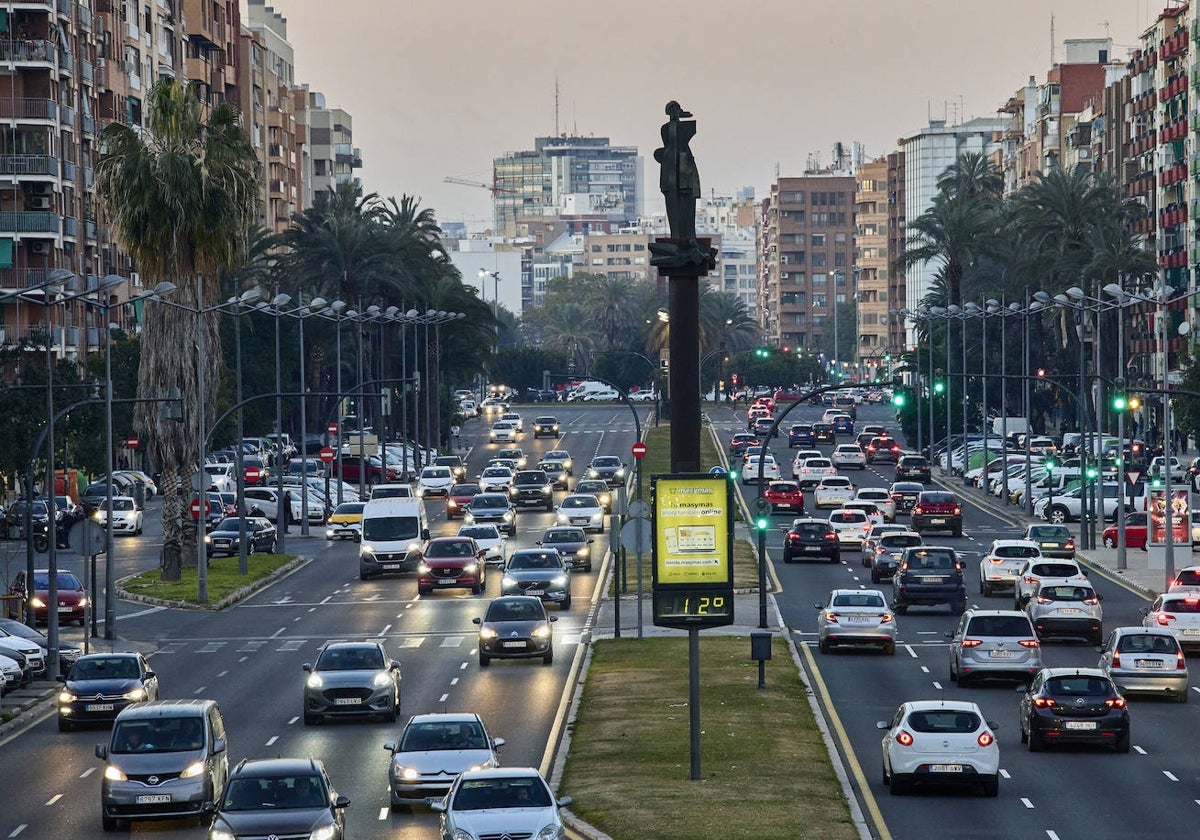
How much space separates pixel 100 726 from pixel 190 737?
10794mm

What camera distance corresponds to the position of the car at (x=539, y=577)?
60156mm

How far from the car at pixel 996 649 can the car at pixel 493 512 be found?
3998 cm

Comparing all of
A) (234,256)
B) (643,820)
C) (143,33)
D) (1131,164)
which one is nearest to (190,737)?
(643,820)

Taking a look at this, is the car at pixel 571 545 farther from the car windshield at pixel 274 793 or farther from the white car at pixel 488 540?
the car windshield at pixel 274 793

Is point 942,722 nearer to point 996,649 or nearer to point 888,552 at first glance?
point 996,649

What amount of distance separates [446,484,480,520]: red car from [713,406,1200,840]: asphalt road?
31.7 m

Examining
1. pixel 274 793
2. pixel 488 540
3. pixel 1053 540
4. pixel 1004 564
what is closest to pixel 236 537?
pixel 488 540

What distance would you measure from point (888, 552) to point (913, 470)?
42716 mm

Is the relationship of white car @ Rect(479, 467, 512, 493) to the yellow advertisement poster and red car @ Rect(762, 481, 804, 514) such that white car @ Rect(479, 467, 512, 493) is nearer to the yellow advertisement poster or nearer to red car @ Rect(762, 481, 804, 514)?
red car @ Rect(762, 481, 804, 514)

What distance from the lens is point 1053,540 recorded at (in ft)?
237

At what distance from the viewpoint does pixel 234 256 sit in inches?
2822

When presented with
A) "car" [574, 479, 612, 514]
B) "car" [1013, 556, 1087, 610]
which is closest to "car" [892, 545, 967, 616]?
"car" [1013, 556, 1087, 610]

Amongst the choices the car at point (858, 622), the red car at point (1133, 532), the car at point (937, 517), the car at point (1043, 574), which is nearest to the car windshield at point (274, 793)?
the car at point (858, 622)

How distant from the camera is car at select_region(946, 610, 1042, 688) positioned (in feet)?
143
